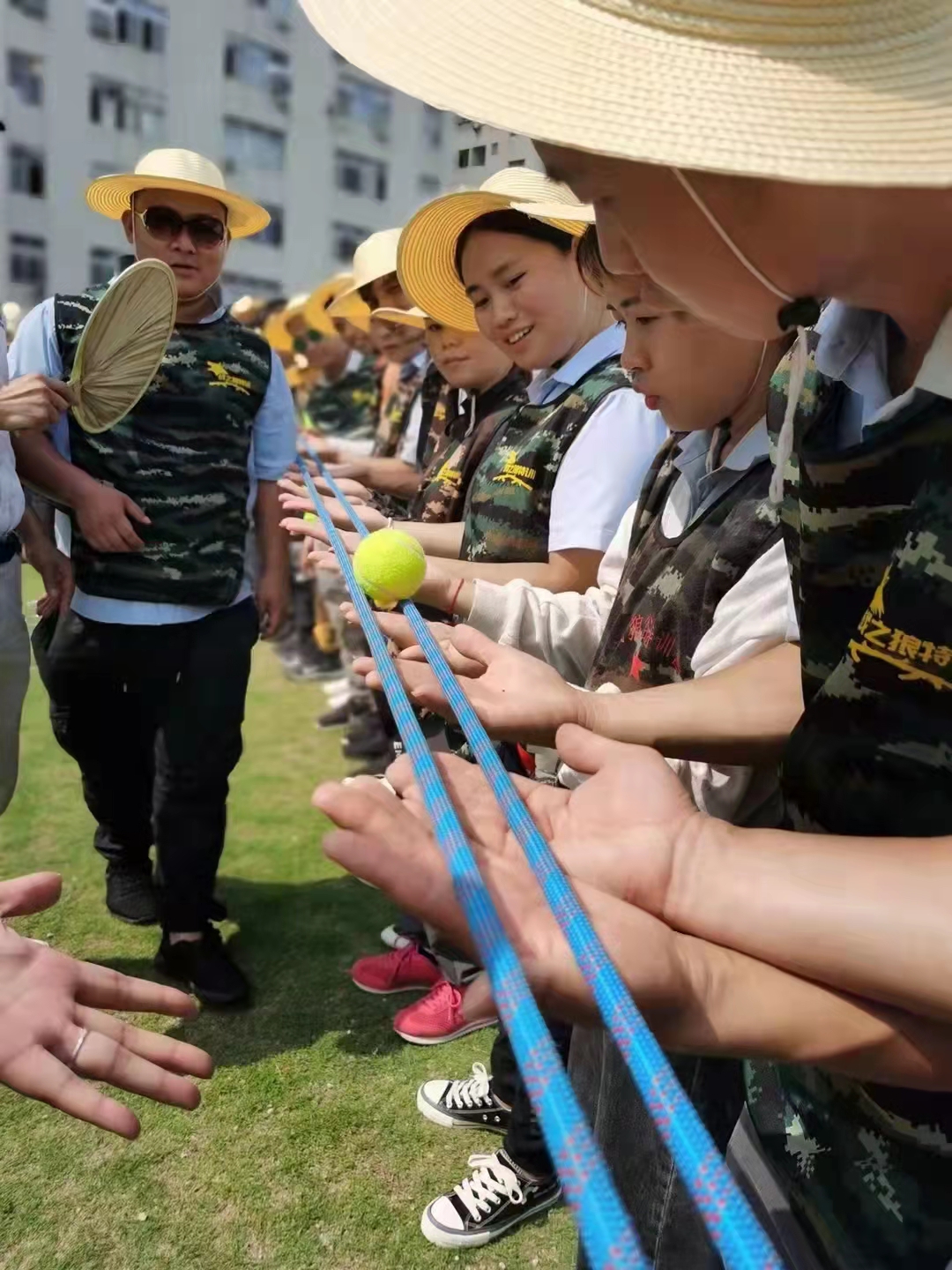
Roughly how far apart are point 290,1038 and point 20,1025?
6.05 feet

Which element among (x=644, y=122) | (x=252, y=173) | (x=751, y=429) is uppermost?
(x=252, y=173)

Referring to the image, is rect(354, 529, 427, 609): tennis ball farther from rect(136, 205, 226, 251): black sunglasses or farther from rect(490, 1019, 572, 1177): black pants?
rect(136, 205, 226, 251): black sunglasses

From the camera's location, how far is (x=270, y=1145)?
2.21m

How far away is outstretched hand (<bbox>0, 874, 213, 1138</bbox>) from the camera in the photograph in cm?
91

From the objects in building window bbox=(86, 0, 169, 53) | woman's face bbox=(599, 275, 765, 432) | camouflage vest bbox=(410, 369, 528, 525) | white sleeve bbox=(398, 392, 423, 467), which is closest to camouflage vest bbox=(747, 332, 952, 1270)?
woman's face bbox=(599, 275, 765, 432)

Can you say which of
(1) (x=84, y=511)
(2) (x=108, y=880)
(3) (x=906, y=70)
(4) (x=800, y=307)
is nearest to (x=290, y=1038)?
(2) (x=108, y=880)

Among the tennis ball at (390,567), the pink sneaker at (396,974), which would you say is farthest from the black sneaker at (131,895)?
the tennis ball at (390,567)

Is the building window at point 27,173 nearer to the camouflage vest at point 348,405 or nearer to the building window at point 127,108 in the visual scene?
the building window at point 127,108

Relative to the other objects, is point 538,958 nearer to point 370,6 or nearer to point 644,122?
point 644,122

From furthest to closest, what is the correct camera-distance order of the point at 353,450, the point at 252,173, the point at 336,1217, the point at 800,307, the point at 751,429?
the point at 252,173 → the point at 353,450 → the point at 336,1217 → the point at 751,429 → the point at 800,307

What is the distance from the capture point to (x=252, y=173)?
22.6 m

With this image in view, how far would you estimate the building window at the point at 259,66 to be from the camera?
72.0 ft

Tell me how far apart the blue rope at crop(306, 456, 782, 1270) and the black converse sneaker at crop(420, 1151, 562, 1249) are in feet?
4.80

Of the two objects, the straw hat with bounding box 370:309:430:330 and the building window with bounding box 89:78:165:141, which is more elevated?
the building window with bounding box 89:78:165:141
